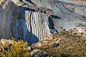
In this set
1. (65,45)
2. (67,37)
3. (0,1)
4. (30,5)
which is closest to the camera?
(65,45)

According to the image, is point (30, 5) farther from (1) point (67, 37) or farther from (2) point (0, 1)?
(1) point (67, 37)

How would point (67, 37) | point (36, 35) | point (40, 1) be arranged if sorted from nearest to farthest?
point (67, 37) < point (36, 35) < point (40, 1)

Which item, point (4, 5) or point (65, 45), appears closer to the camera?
point (65, 45)

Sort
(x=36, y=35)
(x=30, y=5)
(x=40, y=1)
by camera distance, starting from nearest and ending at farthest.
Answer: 1. (x=36, y=35)
2. (x=30, y=5)
3. (x=40, y=1)

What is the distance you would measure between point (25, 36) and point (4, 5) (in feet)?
24.1

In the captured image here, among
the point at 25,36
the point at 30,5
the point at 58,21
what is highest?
the point at 30,5

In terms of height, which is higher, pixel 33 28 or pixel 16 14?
pixel 16 14

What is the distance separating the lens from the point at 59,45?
18438 mm

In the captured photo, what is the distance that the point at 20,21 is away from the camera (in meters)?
26.8

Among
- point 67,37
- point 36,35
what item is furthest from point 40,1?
point 67,37

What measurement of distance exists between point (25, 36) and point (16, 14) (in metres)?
4.90

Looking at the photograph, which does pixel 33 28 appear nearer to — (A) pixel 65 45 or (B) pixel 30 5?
(B) pixel 30 5

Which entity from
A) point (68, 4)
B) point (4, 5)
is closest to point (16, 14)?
point (4, 5)

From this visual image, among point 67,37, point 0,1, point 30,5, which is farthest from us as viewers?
A: point 30,5
